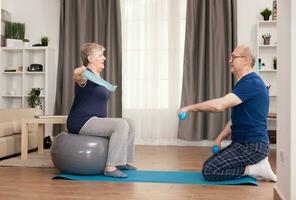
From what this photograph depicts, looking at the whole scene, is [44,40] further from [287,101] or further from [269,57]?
[287,101]

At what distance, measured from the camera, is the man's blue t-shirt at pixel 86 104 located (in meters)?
3.38

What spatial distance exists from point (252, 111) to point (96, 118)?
1.24 m

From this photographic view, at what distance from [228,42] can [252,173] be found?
2.90 metres

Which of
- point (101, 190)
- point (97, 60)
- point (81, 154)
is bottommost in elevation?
point (101, 190)

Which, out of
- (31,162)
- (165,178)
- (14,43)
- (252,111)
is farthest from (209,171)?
(14,43)

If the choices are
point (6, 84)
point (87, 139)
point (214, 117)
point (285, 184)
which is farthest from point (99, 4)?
point (285, 184)

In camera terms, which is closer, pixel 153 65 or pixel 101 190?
pixel 101 190

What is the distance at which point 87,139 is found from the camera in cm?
327

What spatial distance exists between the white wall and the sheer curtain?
364 centimetres

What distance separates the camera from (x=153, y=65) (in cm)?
601

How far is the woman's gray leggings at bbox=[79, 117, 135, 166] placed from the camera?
325 cm

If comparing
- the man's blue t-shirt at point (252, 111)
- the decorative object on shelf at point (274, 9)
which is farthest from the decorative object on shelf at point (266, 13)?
the man's blue t-shirt at point (252, 111)

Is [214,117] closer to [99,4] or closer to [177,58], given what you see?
[177,58]

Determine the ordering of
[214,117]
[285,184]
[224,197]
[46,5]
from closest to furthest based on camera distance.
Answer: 1. [285,184]
2. [224,197]
3. [214,117]
4. [46,5]
